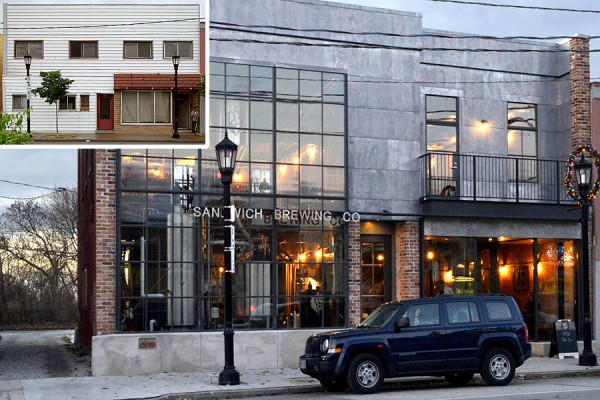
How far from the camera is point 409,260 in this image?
20641mm

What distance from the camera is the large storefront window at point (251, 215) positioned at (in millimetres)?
17984

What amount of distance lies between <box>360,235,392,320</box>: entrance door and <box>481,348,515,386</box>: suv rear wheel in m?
5.49

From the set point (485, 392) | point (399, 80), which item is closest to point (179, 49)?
point (485, 392)

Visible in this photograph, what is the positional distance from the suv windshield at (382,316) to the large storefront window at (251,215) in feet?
11.0

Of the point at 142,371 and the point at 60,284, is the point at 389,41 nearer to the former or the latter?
the point at 142,371

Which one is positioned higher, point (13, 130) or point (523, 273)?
point (13, 130)

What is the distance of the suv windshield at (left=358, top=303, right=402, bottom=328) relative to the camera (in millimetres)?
15734

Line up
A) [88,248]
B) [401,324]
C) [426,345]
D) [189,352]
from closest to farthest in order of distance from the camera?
[401,324], [426,345], [189,352], [88,248]

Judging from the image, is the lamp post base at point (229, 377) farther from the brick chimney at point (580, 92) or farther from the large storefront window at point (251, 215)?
the brick chimney at point (580, 92)

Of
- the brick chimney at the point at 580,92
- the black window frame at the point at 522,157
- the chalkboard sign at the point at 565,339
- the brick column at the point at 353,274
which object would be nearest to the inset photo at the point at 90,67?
the brick column at the point at 353,274

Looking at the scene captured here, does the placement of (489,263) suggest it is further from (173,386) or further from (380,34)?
(173,386)

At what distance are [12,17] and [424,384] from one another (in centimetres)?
1221

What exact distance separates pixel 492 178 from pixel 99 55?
52.2 feet

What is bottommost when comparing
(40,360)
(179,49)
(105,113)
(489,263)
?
(40,360)
